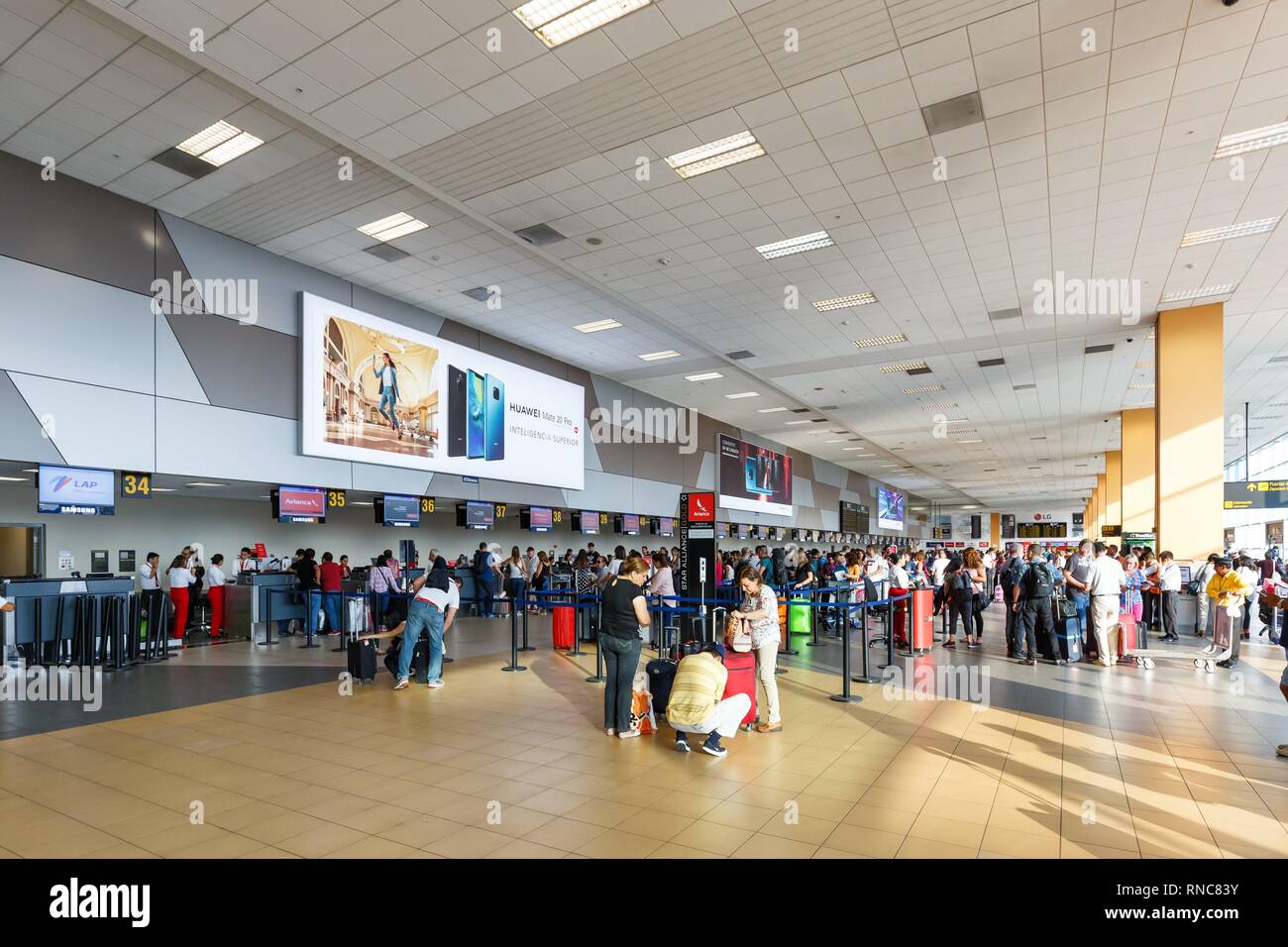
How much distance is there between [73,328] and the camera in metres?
8.14

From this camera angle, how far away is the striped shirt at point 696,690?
5.41 meters

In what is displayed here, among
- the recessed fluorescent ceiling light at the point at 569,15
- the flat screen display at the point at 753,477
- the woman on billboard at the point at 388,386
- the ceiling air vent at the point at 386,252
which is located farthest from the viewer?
the flat screen display at the point at 753,477

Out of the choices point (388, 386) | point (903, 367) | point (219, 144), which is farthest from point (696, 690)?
point (903, 367)

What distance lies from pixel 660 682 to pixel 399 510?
739 centimetres

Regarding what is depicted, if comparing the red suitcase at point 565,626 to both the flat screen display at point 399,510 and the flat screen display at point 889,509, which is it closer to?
the flat screen display at point 399,510

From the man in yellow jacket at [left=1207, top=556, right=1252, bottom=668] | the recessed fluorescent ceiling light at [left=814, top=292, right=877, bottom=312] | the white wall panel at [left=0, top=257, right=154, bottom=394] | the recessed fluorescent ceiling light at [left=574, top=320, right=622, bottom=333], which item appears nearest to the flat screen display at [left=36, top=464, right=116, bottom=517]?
the white wall panel at [left=0, top=257, right=154, bottom=394]

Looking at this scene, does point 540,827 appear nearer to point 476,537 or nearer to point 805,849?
point 805,849

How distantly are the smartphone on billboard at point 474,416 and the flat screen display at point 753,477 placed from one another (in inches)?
420

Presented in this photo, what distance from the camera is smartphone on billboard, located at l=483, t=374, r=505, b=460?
13.9m

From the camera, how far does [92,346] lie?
8.30 m

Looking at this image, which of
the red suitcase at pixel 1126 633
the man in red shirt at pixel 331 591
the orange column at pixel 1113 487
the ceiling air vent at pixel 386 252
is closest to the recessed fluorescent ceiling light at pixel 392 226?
the ceiling air vent at pixel 386 252

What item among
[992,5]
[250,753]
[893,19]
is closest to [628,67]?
[893,19]

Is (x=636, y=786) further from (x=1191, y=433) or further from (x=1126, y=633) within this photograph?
(x=1191, y=433)

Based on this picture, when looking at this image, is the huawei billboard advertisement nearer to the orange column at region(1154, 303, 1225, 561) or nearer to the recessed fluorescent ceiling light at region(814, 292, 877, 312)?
the recessed fluorescent ceiling light at region(814, 292, 877, 312)
